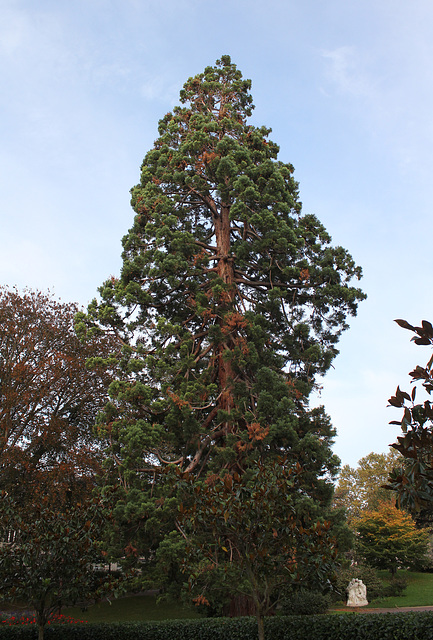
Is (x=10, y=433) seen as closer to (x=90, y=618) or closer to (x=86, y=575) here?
(x=90, y=618)

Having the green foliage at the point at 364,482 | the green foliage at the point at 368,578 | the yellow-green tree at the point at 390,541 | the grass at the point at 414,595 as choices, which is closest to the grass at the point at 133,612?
→ the green foliage at the point at 368,578

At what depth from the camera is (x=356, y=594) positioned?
59.5 ft

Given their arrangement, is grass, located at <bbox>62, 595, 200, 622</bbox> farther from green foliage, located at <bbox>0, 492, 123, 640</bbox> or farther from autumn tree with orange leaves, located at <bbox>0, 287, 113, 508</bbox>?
green foliage, located at <bbox>0, 492, 123, 640</bbox>

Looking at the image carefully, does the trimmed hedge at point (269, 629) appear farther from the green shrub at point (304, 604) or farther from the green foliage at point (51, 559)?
the green shrub at point (304, 604)

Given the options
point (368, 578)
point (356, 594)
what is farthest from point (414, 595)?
point (356, 594)

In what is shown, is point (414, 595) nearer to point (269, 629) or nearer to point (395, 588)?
point (395, 588)

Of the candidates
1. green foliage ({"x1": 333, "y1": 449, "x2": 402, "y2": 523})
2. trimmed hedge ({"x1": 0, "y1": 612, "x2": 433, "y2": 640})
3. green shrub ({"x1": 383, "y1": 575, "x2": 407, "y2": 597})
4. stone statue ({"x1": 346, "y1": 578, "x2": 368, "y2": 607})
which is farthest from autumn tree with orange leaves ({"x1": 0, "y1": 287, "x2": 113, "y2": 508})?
green foliage ({"x1": 333, "y1": 449, "x2": 402, "y2": 523})

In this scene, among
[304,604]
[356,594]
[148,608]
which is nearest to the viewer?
[304,604]

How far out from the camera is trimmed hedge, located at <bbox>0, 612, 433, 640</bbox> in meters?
6.91

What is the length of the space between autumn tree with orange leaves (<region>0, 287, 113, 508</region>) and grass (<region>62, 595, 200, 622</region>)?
3667 mm

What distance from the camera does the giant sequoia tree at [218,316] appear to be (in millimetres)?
12008

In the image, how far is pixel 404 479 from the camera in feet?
11.6

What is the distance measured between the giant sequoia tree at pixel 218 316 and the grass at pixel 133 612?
5436 millimetres

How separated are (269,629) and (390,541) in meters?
17.2
